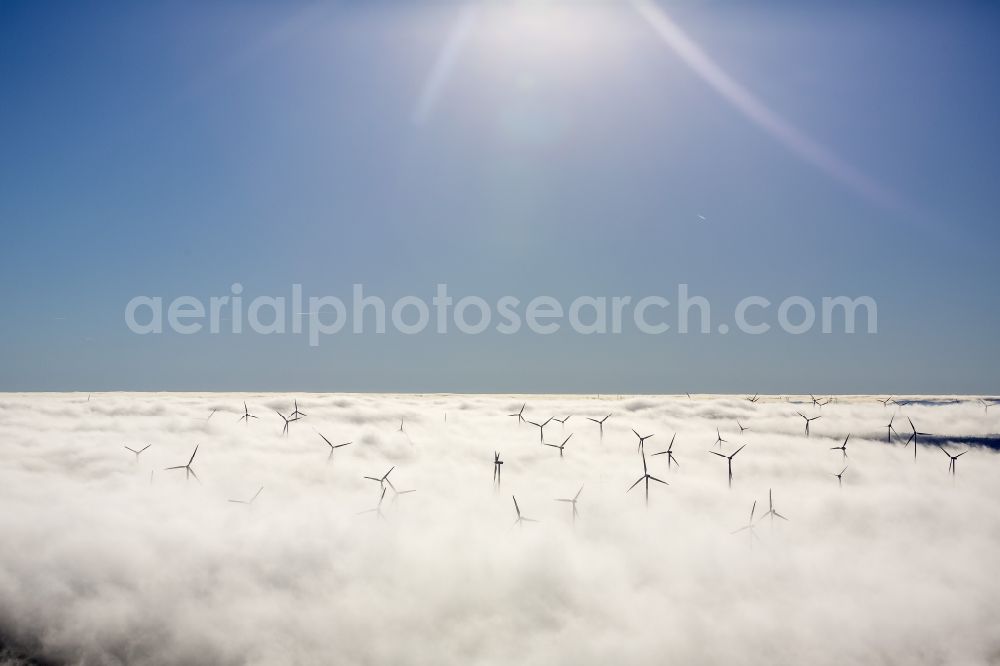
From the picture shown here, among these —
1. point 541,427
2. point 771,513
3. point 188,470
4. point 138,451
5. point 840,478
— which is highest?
point 541,427

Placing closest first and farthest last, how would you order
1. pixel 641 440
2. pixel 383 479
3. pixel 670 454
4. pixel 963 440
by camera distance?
pixel 383 479
pixel 670 454
pixel 641 440
pixel 963 440

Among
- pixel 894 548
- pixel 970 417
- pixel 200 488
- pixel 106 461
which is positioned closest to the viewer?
pixel 894 548

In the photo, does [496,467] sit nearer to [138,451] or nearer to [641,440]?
[641,440]

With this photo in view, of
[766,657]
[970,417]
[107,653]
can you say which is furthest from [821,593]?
[970,417]

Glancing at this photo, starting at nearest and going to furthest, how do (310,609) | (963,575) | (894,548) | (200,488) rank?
(310,609) → (963,575) → (894,548) → (200,488)

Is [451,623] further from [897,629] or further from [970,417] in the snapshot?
[970,417]

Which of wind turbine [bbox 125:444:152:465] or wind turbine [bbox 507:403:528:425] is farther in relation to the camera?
wind turbine [bbox 507:403:528:425]

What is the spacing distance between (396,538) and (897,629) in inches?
174

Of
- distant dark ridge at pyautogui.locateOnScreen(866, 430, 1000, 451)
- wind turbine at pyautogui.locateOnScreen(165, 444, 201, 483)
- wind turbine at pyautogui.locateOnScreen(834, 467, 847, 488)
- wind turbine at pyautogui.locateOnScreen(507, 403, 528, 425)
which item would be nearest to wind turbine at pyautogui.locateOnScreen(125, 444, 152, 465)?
wind turbine at pyautogui.locateOnScreen(165, 444, 201, 483)

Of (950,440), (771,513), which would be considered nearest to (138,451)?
(771,513)

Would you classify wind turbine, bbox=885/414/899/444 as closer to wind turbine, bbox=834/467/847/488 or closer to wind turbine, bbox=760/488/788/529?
wind turbine, bbox=834/467/847/488

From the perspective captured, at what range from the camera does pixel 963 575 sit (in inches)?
195

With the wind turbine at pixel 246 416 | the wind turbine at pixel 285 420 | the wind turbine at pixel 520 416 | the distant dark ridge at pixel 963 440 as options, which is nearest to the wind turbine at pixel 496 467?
the wind turbine at pixel 520 416

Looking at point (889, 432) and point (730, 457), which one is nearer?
point (730, 457)
